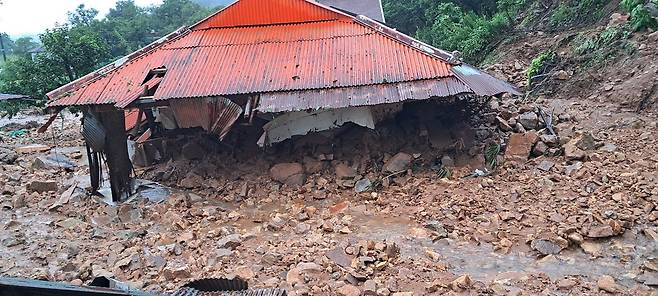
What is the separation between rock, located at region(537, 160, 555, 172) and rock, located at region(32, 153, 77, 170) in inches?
377

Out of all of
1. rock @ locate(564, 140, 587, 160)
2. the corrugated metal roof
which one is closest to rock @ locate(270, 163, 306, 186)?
rock @ locate(564, 140, 587, 160)

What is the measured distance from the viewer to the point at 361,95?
316 inches

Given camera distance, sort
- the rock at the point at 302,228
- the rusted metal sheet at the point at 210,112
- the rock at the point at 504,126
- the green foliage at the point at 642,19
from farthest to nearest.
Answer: the green foliage at the point at 642,19, the rock at the point at 504,126, the rusted metal sheet at the point at 210,112, the rock at the point at 302,228

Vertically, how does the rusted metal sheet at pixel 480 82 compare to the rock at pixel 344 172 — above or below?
above

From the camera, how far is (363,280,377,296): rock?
467cm

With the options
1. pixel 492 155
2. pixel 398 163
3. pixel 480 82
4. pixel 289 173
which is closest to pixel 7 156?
pixel 289 173

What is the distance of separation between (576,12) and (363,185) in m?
10.2

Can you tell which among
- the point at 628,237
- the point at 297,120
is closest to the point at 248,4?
the point at 297,120

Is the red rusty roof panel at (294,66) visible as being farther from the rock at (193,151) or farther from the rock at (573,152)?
the rock at (573,152)

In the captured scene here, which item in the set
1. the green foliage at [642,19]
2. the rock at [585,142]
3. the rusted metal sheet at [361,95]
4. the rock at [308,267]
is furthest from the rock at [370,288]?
the green foliage at [642,19]

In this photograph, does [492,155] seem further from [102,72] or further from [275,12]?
[102,72]

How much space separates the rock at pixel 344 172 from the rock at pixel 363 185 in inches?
9.7

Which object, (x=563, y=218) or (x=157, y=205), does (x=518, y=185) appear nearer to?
(x=563, y=218)

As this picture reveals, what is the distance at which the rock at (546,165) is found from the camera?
7363mm
